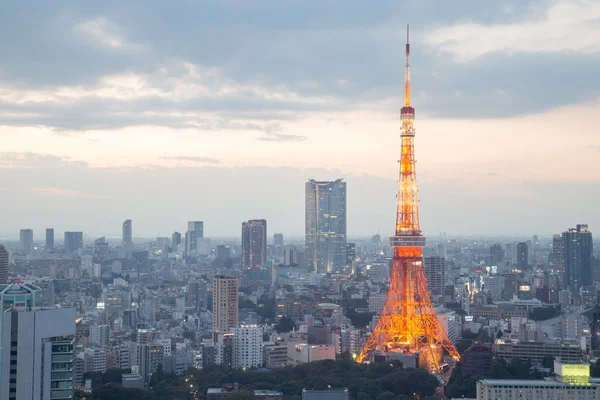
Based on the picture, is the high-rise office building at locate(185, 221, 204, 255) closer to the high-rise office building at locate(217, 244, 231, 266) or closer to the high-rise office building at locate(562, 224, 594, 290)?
the high-rise office building at locate(217, 244, 231, 266)

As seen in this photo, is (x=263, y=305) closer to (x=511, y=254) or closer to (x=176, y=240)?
(x=511, y=254)

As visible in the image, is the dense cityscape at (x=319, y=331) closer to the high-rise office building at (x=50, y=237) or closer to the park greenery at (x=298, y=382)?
the park greenery at (x=298, y=382)

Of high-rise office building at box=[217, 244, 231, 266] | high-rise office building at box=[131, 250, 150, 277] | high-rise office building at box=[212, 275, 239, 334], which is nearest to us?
high-rise office building at box=[212, 275, 239, 334]

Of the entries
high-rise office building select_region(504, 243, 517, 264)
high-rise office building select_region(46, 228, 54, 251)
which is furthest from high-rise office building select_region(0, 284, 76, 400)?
high-rise office building select_region(46, 228, 54, 251)

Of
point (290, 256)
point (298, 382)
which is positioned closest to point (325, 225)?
point (290, 256)

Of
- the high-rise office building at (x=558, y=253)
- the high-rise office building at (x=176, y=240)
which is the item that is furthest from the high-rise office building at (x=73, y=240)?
the high-rise office building at (x=558, y=253)
